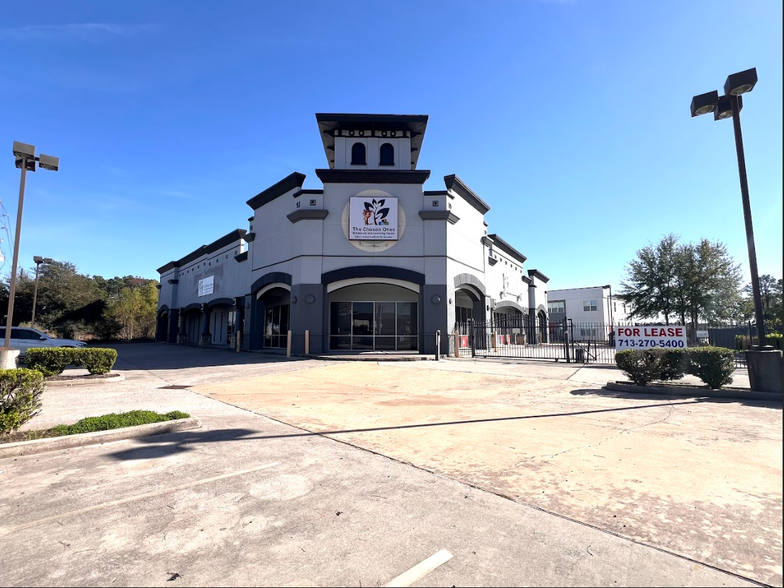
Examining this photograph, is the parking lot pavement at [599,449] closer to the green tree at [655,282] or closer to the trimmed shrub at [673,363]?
the trimmed shrub at [673,363]

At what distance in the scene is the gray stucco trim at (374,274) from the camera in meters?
23.4

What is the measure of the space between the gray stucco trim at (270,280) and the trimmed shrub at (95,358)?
11.6m

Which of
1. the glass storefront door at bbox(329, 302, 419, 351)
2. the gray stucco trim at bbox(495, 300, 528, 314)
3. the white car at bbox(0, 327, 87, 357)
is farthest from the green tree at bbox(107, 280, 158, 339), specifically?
the gray stucco trim at bbox(495, 300, 528, 314)

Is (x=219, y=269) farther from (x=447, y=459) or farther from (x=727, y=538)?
(x=727, y=538)

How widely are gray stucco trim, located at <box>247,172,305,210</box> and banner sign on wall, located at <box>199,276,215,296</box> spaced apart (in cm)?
1059

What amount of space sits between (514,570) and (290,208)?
969 inches

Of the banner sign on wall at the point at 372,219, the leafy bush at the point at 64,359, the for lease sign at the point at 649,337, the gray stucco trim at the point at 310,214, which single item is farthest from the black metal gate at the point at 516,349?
the leafy bush at the point at 64,359

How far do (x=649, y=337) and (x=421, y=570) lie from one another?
13196 millimetres

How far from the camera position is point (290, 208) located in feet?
83.0

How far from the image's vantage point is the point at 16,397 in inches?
243

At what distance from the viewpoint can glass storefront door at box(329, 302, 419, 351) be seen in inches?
977

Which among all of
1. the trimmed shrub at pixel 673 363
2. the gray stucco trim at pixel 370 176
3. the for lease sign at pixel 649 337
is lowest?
the trimmed shrub at pixel 673 363

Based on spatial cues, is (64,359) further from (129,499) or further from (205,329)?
(205,329)

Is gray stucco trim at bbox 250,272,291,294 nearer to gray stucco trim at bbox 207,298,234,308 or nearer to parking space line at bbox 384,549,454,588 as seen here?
gray stucco trim at bbox 207,298,234,308
